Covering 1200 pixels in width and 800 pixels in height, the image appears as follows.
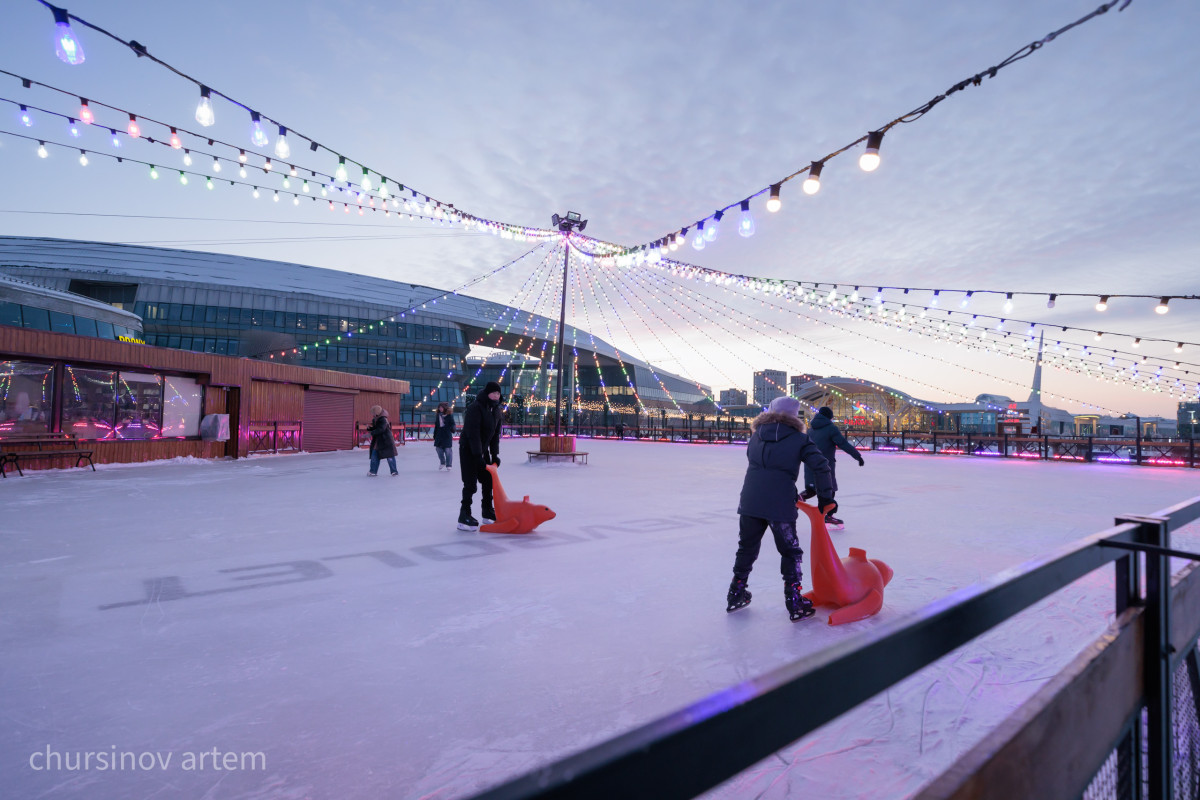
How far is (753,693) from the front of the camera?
0.66m

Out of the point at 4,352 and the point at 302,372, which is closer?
the point at 4,352

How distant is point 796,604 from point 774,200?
570cm

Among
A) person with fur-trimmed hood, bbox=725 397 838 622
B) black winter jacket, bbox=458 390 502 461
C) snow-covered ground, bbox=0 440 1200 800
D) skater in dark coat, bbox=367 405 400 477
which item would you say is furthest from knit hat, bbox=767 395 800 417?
skater in dark coat, bbox=367 405 400 477

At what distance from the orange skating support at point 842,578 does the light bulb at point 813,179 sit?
4.26 metres

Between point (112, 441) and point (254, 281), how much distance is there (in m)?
34.8

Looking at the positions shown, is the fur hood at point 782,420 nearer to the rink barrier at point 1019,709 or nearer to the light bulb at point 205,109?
the rink barrier at point 1019,709

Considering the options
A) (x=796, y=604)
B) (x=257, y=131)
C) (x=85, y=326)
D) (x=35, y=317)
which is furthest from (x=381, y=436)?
(x=85, y=326)

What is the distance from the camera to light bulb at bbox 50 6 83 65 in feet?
17.0

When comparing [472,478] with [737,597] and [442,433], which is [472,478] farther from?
[442,433]

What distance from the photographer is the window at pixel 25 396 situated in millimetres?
11008

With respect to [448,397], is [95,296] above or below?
above

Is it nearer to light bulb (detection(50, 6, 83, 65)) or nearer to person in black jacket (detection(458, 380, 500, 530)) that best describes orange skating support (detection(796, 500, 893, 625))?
person in black jacket (detection(458, 380, 500, 530))

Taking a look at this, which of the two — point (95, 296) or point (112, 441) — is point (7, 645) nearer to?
point (112, 441)

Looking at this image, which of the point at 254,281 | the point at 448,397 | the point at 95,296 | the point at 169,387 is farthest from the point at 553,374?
the point at 169,387
